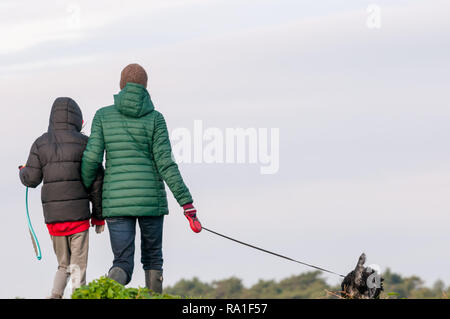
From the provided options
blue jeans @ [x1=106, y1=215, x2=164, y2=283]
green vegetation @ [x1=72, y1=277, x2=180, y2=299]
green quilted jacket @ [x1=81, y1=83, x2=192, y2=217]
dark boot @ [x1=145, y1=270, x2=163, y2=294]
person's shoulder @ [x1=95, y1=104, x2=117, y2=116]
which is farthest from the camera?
dark boot @ [x1=145, y1=270, x2=163, y2=294]


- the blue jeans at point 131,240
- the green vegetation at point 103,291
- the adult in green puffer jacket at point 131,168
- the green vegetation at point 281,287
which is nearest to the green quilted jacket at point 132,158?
Result: the adult in green puffer jacket at point 131,168

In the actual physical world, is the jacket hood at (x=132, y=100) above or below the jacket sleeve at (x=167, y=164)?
above

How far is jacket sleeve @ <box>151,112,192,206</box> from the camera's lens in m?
9.46

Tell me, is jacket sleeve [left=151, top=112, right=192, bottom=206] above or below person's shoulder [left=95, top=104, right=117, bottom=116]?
below

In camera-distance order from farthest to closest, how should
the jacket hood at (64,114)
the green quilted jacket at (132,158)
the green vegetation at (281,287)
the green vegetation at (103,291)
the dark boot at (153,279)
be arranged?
the green vegetation at (281,287), the dark boot at (153,279), the jacket hood at (64,114), the green quilted jacket at (132,158), the green vegetation at (103,291)

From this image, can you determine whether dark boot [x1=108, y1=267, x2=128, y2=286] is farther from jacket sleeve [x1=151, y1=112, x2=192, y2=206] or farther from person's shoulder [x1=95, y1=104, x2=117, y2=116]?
person's shoulder [x1=95, y1=104, x2=117, y2=116]

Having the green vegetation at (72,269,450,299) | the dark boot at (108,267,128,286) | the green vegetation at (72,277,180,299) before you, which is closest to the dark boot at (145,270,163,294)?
the dark boot at (108,267,128,286)

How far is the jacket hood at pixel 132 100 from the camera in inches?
369

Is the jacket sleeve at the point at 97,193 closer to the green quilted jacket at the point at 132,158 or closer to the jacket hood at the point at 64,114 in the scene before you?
the green quilted jacket at the point at 132,158

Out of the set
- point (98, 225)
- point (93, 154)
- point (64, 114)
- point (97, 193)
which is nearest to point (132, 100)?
point (93, 154)

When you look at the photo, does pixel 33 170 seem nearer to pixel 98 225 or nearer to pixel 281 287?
pixel 98 225

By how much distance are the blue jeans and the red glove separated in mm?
342

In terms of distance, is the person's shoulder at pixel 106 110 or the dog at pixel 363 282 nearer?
the dog at pixel 363 282

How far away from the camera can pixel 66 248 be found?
9.60 m
